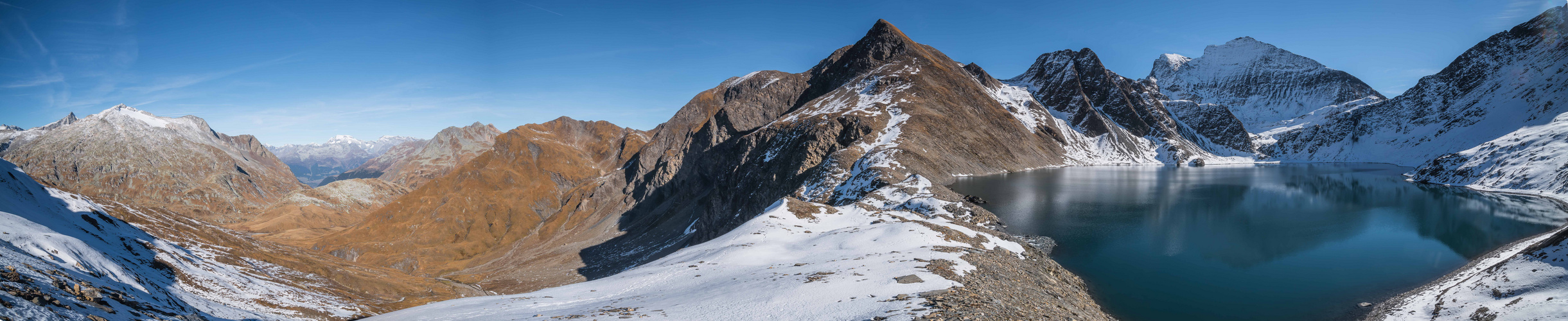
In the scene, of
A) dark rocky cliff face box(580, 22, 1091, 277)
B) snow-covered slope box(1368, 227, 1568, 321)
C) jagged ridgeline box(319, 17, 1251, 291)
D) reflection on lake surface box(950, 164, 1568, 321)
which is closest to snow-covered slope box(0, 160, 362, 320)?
reflection on lake surface box(950, 164, 1568, 321)

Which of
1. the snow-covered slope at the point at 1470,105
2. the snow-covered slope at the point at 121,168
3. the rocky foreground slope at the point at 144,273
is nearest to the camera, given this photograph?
the rocky foreground slope at the point at 144,273

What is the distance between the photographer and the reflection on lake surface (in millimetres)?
24125

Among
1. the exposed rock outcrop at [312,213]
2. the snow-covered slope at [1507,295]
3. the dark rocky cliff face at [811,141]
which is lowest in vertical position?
the exposed rock outcrop at [312,213]

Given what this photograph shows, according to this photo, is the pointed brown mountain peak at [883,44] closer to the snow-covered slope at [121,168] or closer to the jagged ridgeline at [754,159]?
the jagged ridgeline at [754,159]

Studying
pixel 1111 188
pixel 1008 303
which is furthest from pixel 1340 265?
pixel 1111 188

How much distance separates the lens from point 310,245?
113062 mm

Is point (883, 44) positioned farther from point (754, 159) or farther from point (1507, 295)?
point (1507, 295)

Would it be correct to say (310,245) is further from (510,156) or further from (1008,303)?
(1008,303)

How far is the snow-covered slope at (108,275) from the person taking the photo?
9602 mm

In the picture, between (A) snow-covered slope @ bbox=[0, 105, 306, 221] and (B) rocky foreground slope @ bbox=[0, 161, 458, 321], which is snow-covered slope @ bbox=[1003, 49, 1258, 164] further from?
(A) snow-covered slope @ bbox=[0, 105, 306, 221]

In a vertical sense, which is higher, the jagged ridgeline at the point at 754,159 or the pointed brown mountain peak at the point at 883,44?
the pointed brown mountain peak at the point at 883,44

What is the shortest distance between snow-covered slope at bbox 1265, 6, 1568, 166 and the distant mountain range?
2.54 ft

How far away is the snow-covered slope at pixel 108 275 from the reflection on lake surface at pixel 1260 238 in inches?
1204

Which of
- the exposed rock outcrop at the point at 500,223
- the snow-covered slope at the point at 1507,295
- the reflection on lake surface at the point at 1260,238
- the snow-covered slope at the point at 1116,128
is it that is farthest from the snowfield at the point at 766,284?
the snow-covered slope at the point at 1116,128
